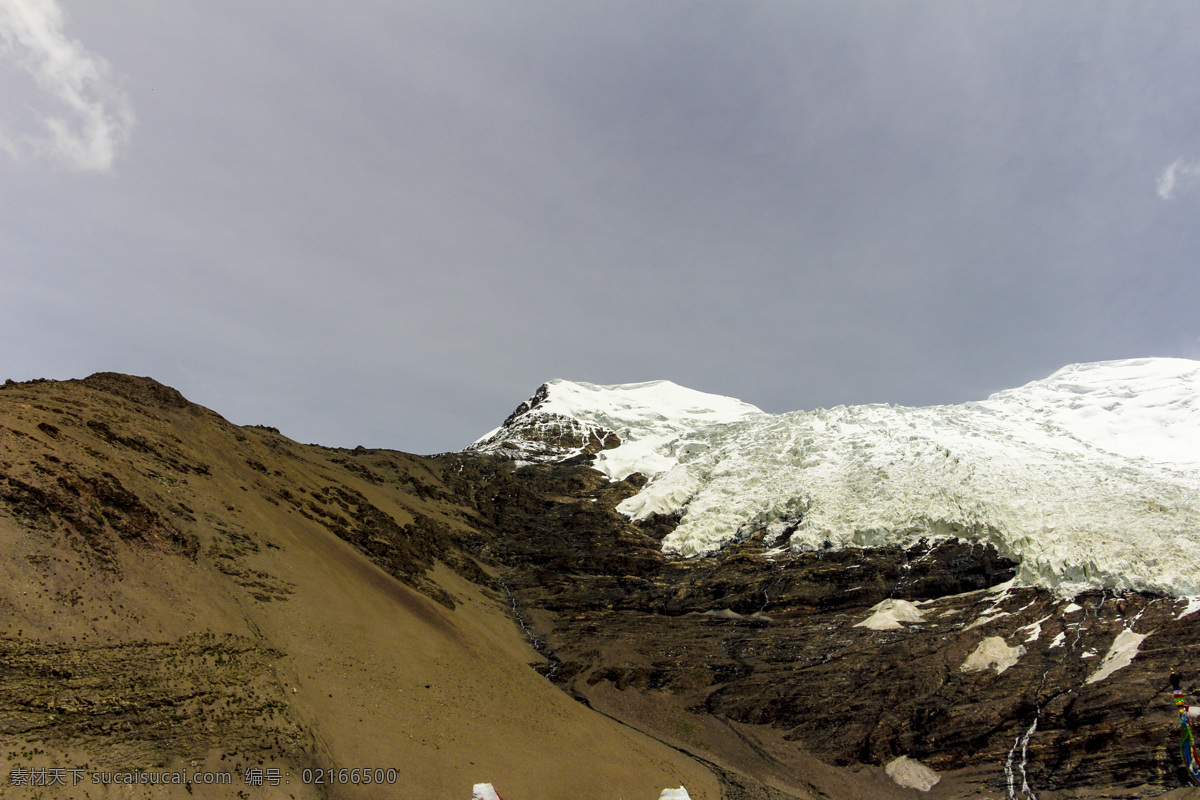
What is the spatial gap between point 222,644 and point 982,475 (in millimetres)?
55090

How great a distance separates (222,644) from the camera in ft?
74.6

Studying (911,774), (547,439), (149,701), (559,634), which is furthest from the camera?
(547,439)

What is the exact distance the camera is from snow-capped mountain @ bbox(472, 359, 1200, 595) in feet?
130

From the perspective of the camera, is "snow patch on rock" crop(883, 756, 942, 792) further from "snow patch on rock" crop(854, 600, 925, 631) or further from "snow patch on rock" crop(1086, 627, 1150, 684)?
"snow patch on rock" crop(854, 600, 925, 631)

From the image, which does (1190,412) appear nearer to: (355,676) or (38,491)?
(355,676)

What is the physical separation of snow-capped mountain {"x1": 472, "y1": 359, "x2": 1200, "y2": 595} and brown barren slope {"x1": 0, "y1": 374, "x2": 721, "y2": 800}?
90.1ft

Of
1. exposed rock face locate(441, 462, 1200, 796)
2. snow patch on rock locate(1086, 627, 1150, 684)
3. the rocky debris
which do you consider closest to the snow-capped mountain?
exposed rock face locate(441, 462, 1200, 796)

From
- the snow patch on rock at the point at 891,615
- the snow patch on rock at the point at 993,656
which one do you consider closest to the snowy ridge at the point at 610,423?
the snow patch on rock at the point at 891,615

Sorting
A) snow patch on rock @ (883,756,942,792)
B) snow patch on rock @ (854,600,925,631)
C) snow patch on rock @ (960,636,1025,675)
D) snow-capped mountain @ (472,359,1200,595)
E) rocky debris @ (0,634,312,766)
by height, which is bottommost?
snow patch on rock @ (883,756,942,792)

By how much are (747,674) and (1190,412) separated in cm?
5711

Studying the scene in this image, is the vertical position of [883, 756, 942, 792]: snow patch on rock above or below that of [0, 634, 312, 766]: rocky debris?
below

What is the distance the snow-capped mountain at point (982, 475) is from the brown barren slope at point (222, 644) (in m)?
27.5

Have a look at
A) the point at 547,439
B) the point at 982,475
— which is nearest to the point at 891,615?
the point at 982,475

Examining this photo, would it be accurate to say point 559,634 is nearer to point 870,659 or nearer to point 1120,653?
point 870,659
